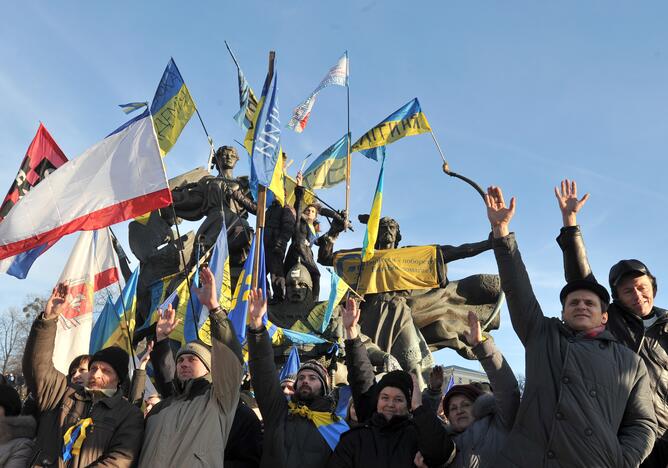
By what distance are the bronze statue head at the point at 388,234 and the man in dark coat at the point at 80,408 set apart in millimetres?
8082

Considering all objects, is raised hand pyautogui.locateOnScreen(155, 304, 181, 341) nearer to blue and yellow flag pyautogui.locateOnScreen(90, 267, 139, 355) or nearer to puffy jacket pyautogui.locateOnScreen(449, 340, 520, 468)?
puffy jacket pyautogui.locateOnScreen(449, 340, 520, 468)

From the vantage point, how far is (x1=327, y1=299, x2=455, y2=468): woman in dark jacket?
378 cm

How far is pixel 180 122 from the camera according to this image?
33.0ft

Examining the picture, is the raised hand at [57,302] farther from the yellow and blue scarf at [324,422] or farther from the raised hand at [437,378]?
the raised hand at [437,378]

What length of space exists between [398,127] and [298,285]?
329 centimetres

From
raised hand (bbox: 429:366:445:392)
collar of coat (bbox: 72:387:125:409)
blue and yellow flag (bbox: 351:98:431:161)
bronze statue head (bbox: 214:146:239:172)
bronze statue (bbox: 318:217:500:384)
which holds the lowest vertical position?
collar of coat (bbox: 72:387:125:409)

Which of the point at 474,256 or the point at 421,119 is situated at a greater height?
the point at 421,119

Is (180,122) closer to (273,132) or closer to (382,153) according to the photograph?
(273,132)

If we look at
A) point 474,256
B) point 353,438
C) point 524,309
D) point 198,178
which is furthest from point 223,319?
point 198,178

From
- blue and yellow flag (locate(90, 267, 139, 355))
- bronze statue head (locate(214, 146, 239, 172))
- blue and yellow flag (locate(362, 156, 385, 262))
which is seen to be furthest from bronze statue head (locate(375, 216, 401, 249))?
blue and yellow flag (locate(90, 267, 139, 355))

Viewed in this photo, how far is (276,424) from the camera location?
14.0 feet

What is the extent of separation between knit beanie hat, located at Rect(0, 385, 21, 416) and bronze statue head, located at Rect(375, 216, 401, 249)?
27.3 ft

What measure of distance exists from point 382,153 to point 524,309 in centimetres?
929

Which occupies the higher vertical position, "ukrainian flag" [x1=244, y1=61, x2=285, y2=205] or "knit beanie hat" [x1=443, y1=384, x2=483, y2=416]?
"ukrainian flag" [x1=244, y1=61, x2=285, y2=205]
